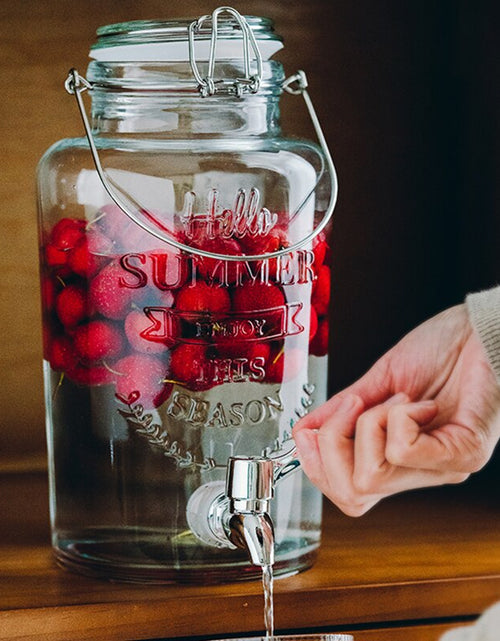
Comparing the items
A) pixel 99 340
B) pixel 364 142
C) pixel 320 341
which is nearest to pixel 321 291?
pixel 320 341

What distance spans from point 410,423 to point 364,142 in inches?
15.9

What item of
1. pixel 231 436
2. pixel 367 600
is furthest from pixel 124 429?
pixel 367 600

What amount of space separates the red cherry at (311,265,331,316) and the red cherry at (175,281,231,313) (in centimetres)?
7

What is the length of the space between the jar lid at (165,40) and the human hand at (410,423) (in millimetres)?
202

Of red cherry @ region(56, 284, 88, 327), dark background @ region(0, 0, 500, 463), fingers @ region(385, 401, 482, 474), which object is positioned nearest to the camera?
fingers @ region(385, 401, 482, 474)

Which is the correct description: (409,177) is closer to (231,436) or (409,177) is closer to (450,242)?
(450,242)

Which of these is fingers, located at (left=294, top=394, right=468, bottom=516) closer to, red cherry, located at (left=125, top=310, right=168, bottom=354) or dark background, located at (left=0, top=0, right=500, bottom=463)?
red cherry, located at (left=125, top=310, right=168, bottom=354)

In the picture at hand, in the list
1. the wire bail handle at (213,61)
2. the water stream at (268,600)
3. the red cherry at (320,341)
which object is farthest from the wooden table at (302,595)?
the wire bail handle at (213,61)

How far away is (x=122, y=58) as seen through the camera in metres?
0.66

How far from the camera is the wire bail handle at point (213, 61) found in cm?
63

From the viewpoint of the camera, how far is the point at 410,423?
0.55 meters

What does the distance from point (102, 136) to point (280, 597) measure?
29cm

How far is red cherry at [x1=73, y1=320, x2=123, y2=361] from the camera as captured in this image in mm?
649

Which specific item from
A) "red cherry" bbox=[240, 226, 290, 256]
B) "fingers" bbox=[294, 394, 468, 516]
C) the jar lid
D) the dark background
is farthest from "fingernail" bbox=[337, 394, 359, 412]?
the dark background
